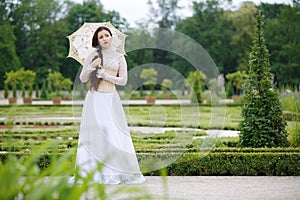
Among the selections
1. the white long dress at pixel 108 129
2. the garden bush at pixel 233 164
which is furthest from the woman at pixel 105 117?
the garden bush at pixel 233 164

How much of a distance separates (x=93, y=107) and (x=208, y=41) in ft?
94.9

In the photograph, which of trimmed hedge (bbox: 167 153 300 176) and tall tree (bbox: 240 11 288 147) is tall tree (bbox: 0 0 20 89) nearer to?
tall tree (bbox: 240 11 288 147)

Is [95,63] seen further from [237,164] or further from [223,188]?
[237,164]

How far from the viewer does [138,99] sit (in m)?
25.2

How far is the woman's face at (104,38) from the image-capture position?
514 cm

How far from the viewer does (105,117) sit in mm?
5082

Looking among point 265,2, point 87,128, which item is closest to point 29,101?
point 87,128

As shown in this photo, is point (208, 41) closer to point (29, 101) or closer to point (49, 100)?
point (49, 100)

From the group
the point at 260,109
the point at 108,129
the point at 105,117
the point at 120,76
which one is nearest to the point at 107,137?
the point at 108,129

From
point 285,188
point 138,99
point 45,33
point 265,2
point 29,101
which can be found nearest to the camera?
point 285,188

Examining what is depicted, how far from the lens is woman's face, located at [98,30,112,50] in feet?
16.9

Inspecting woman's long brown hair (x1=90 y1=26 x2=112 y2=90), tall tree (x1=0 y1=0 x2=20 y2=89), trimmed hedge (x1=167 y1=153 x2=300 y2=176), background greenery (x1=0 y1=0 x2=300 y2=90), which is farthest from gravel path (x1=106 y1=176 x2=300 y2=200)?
tall tree (x1=0 y1=0 x2=20 y2=89)

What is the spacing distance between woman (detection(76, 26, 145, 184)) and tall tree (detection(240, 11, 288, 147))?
7.55 ft

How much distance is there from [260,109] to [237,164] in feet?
4.20
